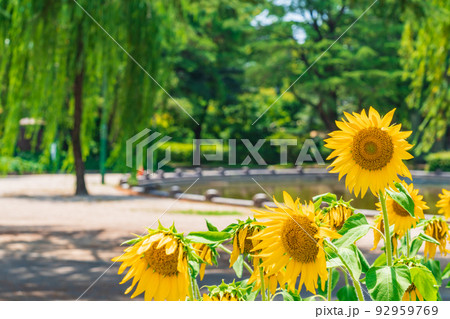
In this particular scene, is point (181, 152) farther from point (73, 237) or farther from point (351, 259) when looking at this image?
point (351, 259)

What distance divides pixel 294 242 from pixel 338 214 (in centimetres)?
36

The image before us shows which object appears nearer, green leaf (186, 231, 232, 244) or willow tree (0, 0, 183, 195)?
green leaf (186, 231, 232, 244)

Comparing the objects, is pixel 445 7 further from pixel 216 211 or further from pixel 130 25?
pixel 216 211

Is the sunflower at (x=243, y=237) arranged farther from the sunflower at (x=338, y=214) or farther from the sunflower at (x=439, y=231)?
the sunflower at (x=439, y=231)

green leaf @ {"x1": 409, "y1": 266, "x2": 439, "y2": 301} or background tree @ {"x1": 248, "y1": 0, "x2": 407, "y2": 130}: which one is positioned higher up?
background tree @ {"x1": 248, "y1": 0, "x2": 407, "y2": 130}

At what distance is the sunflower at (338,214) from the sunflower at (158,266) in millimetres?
498

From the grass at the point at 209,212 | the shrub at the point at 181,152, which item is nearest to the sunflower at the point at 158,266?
the grass at the point at 209,212

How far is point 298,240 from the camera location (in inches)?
39.9

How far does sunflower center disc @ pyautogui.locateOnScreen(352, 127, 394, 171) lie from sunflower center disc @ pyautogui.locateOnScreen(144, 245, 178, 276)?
45cm

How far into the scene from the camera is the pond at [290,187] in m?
14.2

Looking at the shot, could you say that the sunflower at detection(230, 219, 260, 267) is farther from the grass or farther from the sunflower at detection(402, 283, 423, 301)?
the grass

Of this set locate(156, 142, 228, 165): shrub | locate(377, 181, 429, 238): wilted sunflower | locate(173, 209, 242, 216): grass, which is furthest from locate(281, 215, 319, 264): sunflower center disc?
locate(156, 142, 228, 165): shrub

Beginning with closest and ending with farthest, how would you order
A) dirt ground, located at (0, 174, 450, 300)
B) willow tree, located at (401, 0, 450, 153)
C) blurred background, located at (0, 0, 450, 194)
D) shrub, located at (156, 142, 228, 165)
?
dirt ground, located at (0, 174, 450, 300) < willow tree, located at (401, 0, 450, 153) < blurred background, located at (0, 0, 450, 194) < shrub, located at (156, 142, 228, 165)

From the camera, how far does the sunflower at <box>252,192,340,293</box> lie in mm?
997
